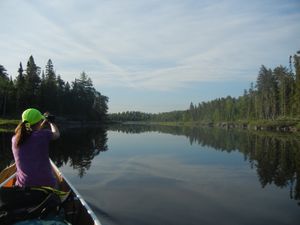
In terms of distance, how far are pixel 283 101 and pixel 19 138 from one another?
89539mm

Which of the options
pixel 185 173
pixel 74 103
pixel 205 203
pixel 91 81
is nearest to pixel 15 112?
pixel 74 103

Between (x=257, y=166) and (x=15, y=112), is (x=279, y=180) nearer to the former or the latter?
(x=257, y=166)

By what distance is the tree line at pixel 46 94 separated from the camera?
6981 cm

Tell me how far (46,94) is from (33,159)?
256ft

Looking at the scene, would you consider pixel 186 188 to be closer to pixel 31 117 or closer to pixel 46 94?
pixel 31 117

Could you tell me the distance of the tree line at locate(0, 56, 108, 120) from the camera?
229 feet

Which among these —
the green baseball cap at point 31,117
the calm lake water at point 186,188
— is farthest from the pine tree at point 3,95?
the green baseball cap at point 31,117

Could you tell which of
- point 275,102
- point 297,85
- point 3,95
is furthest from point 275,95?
point 3,95

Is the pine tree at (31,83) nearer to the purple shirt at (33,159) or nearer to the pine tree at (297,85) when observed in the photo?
the pine tree at (297,85)

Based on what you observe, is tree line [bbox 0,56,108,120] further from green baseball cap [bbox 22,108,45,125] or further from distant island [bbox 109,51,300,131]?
green baseball cap [bbox 22,108,45,125]

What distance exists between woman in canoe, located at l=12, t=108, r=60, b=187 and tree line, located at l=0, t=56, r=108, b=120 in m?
63.4

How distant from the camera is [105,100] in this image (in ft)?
443

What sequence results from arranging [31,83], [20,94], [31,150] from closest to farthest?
[31,150] → [20,94] → [31,83]

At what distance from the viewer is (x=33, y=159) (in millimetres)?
6180
